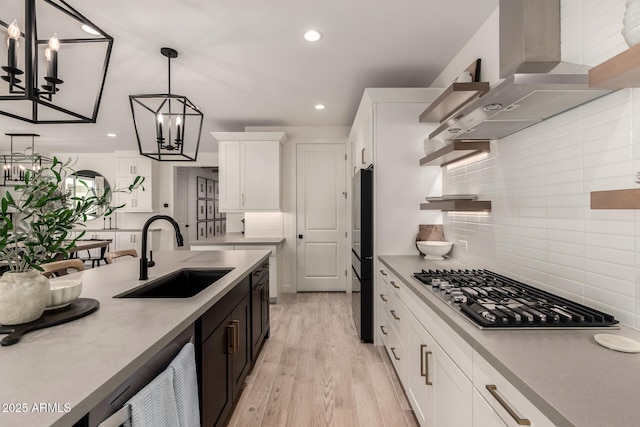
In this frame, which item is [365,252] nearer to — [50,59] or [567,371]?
[567,371]

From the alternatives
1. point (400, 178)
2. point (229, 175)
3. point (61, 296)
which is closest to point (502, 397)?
point (61, 296)

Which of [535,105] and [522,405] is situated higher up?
[535,105]

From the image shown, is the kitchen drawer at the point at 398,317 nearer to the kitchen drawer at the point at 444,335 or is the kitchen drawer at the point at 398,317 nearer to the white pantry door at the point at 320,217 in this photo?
the kitchen drawer at the point at 444,335

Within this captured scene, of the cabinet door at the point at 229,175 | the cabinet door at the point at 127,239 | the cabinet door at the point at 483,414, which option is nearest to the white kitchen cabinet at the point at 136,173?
the cabinet door at the point at 127,239

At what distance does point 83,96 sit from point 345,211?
3.70 m

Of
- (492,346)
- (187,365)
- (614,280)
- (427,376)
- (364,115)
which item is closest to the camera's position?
A: (492,346)

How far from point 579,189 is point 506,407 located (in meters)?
1.05

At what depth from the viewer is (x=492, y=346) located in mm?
989

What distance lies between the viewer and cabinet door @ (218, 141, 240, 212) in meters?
4.71

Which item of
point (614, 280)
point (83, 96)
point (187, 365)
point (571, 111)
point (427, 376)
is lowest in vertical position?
point (427, 376)

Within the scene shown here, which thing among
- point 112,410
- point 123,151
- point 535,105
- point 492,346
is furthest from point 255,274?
point 123,151

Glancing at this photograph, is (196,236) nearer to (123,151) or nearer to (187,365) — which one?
(123,151)

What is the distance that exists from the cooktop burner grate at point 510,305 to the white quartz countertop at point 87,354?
1.13 metres

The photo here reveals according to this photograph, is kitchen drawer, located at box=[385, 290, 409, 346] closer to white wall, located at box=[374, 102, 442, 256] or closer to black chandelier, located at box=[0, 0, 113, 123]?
white wall, located at box=[374, 102, 442, 256]
